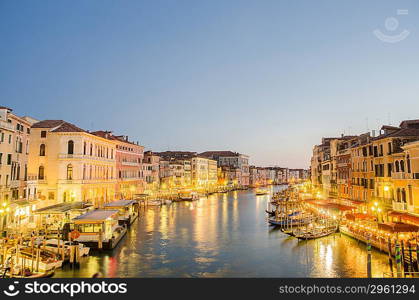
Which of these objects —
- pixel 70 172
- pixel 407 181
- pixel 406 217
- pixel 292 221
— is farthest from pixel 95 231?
pixel 407 181

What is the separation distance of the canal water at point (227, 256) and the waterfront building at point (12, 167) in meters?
7.10

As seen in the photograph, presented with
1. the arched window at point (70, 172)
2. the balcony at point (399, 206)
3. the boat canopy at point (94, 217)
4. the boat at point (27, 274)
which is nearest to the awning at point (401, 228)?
the balcony at point (399, 206)

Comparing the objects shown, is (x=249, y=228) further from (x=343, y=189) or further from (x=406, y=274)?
(x=406, y=274)

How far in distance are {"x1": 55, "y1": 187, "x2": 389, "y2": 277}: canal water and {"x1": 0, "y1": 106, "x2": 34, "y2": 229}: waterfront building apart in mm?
7097

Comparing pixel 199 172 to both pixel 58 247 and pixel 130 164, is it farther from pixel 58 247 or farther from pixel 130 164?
pixel 58 247

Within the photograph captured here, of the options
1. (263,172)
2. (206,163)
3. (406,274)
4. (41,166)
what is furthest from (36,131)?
(263,172)

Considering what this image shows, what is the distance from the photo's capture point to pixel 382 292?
25.6ft

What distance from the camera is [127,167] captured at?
47.9m

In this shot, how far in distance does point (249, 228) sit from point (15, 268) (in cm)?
1972

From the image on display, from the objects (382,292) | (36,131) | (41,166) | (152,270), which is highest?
(36,131)

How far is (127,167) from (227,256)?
32250 millimetres

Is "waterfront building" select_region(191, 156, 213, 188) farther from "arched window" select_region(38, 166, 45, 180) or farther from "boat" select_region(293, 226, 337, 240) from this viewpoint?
"boat" select_region(293, 226, 337, 240)

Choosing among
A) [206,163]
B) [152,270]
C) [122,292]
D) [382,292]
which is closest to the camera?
[122,292]

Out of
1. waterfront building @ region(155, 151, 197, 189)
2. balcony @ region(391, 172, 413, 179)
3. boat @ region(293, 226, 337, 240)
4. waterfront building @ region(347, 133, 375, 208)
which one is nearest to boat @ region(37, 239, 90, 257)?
boat @ region(293, 226, 337, 240)
